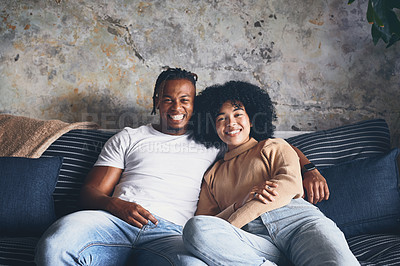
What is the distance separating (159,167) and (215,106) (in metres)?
0.37

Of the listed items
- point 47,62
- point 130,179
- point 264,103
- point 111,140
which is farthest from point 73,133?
point 264,103

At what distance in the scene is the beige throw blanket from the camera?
5.50 ft

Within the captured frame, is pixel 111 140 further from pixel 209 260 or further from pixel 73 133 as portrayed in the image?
pixel 209 260

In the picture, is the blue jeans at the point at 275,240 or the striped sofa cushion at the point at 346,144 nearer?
the blue jeans at the point at 275,240

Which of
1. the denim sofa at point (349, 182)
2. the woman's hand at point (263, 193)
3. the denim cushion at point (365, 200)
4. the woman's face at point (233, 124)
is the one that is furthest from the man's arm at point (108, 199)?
the denim cushion at point (365, 200)

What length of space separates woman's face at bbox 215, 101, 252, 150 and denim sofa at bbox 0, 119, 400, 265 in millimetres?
301

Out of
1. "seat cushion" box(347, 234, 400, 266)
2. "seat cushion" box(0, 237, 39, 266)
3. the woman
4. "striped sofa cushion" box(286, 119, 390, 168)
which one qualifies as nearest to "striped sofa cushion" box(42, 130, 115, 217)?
"seat cushion" box(0, 237, 39, 266)

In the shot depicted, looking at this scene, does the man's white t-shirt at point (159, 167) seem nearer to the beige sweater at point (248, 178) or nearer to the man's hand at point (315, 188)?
the beige sweater at point (248, 178)

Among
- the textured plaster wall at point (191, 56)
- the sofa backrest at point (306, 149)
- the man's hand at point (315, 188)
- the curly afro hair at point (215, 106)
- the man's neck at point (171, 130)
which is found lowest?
the man's hand at point (315, 188)

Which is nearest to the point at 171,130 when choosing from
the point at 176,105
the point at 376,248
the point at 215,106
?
the point at 176,105

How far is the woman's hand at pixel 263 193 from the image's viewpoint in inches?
50.9

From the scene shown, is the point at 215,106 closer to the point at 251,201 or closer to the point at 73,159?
the point at 251,201

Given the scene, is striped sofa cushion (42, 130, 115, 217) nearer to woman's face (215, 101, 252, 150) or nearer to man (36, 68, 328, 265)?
man (36, 68, 328, 265)

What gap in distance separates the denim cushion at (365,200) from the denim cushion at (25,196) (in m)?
1.13
